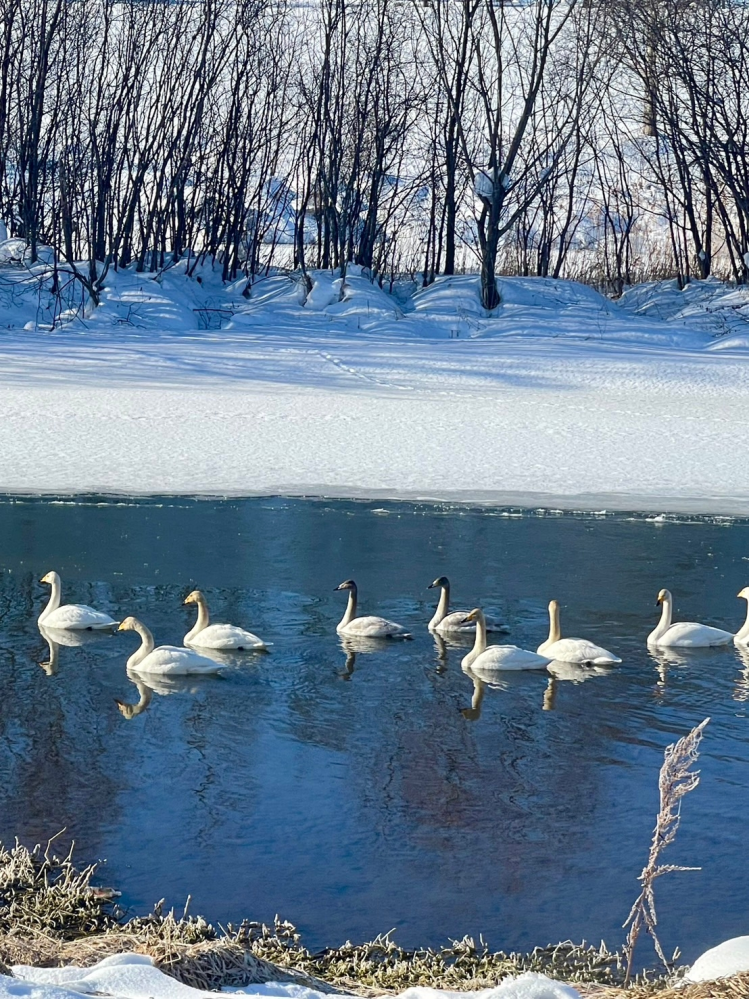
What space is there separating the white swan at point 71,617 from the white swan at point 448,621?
2.31 m

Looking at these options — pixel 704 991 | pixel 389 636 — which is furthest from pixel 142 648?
pixel 704 991

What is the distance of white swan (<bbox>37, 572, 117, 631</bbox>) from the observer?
28.4ft

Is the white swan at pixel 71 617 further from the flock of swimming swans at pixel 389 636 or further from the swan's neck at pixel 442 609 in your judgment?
the swan's neck at pixel 442 609

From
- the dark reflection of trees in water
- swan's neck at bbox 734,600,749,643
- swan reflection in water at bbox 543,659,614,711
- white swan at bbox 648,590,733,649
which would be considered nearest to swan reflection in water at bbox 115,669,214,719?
the dark reflection of trees in water

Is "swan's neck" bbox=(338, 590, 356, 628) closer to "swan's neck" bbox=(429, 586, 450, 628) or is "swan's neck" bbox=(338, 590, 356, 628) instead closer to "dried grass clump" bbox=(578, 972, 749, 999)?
"swan's neck" bbox=(429, 586, 450, 628)

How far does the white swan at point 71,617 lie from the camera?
8.66m

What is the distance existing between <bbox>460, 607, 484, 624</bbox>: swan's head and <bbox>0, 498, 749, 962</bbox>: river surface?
13.7 inches

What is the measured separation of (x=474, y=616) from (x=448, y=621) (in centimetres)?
40

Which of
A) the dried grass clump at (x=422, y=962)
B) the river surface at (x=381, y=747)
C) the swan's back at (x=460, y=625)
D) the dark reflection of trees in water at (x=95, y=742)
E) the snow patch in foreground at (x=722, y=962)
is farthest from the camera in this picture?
the swan's back at (x=460, y=625)

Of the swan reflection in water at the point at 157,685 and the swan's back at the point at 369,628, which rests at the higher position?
the swan's back at the point at 369,628

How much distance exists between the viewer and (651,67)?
31719 millimetres

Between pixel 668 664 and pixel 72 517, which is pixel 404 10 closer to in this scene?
pixel 72 517

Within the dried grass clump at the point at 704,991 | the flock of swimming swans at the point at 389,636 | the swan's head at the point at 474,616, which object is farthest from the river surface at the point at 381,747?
the dried grass clump at the point at 704,991

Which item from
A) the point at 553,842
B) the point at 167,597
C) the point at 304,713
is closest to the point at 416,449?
the point at 167,597
